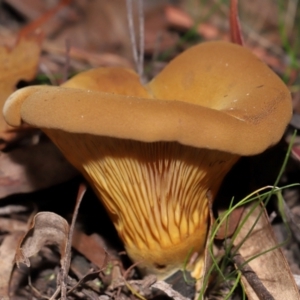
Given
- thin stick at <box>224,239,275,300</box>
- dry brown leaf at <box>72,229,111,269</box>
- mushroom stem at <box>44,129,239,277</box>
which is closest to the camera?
mushroom stem at <box>44,129,239,277</box>

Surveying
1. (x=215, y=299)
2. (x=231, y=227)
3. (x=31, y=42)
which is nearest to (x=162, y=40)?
(x=31, y=42)

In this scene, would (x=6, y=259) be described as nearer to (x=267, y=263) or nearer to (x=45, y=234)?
(x=45, y=234)

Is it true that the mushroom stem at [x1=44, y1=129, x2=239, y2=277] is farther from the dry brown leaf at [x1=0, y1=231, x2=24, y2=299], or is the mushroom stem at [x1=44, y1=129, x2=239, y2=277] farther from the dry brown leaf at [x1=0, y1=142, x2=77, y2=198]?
the dry brown leaf at [x1=0, y1=231, x2=24, y2=299]

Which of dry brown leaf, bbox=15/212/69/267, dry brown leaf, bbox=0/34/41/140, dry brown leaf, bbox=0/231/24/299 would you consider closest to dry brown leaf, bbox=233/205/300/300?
dry brown leaf, bbox=15/212/69/267

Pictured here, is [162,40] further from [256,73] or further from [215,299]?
[215,299]

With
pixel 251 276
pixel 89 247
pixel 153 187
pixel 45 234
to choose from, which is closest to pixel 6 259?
pixel 45 234

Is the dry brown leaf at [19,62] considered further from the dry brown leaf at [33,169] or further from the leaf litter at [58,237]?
the dry brown leaf at [33,169]

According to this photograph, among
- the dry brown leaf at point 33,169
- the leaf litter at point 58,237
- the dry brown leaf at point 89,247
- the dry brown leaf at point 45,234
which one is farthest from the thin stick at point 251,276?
the dry brown leaf at point 33,169
